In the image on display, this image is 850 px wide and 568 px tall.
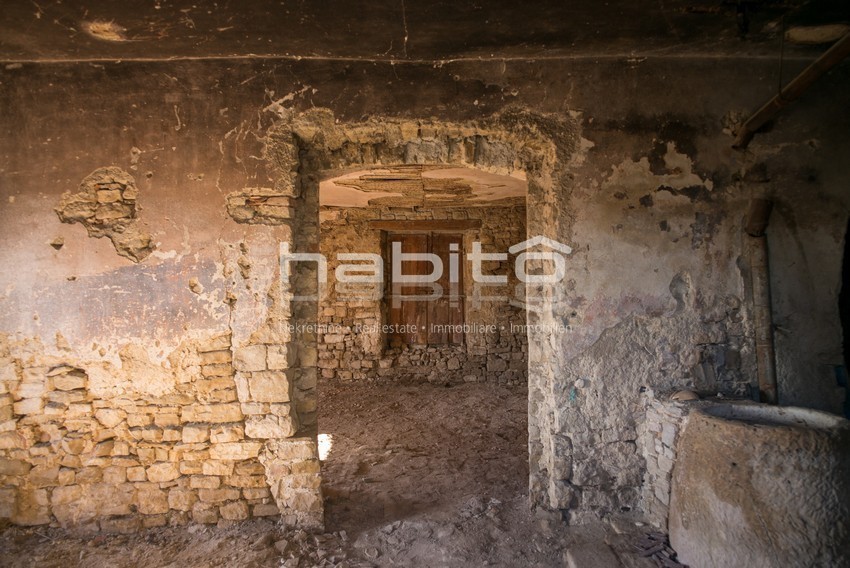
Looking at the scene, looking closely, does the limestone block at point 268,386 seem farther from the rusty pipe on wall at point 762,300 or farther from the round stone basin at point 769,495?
the rusty pipe on wall at point 762,300

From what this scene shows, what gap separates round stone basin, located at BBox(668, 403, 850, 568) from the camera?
6.57 ft

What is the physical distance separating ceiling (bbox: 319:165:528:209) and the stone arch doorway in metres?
1.40

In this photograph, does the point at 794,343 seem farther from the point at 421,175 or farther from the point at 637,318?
the point at 421,175

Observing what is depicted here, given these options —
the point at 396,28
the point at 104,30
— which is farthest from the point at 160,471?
the point at 396,28

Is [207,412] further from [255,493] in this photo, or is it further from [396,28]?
[396,28]

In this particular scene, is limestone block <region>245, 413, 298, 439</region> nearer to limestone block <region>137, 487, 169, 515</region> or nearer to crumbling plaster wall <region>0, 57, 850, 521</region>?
crumbling plaster wall <region>0, 57, 850, 521</region>

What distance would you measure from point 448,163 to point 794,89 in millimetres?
1901

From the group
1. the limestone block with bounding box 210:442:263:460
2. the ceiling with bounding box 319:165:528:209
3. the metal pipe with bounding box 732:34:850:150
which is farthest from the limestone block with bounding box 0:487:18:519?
the metal pipe with bounding box 732:34:850:150

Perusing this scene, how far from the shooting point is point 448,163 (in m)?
3.20

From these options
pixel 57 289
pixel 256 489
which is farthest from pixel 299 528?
pixel 57 289

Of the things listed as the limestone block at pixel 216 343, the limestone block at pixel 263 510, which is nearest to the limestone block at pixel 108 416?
the limestone block at pixel 216 343

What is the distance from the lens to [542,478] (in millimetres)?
3059

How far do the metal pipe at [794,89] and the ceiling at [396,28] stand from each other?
1.41 feet

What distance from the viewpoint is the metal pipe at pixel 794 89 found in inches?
79.9
